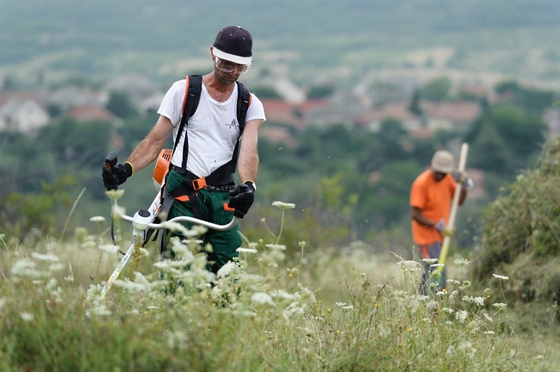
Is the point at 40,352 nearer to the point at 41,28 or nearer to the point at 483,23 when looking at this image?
the point at 41,28

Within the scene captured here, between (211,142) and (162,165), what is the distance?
36 centimetres

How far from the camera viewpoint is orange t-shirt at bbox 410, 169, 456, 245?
10312 mm

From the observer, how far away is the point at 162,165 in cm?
643

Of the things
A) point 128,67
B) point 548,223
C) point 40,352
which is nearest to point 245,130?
point 40,352

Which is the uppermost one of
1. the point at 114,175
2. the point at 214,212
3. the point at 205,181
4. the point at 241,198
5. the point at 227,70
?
the point at 227,70

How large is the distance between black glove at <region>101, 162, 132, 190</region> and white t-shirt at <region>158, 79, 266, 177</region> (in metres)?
0.64

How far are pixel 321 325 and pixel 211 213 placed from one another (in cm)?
143

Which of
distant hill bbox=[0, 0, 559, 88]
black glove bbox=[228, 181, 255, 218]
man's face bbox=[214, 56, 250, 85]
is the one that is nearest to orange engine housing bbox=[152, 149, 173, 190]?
man's face bbox=[214, 56, 250, 85]

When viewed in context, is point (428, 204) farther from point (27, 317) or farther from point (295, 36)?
point (295, 36)

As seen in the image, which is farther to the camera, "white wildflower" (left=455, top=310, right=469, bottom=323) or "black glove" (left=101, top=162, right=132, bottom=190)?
"black glove" (left=101, top=162, right=132, bottom=190)

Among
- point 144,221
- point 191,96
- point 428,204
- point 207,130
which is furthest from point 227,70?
point 428,204

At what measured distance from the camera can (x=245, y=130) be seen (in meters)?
6.41

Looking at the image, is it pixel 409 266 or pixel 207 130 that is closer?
pixel 409 266

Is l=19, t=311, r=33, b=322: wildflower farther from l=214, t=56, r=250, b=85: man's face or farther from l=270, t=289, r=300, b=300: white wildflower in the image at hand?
l=214, t=56, r=250, b=85: man's face
